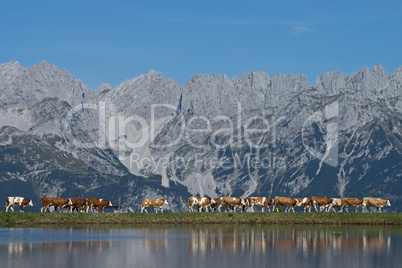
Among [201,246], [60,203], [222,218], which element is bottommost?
[201,246]

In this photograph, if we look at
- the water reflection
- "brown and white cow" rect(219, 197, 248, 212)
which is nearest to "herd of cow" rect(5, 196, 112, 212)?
"brown and white cow" rect(219, 197, 248, 212)

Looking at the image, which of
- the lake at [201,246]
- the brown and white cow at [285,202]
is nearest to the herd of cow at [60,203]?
the lake at [201,246]

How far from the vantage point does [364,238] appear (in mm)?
77750

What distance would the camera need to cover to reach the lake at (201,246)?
57469 millimetres

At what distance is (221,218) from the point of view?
10350 cm

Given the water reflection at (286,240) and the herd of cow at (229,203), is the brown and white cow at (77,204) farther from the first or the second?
the water reflection at (286,240)

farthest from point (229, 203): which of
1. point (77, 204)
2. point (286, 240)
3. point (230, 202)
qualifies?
point (286, 240)

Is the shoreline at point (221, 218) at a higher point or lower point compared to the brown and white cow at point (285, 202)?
lower

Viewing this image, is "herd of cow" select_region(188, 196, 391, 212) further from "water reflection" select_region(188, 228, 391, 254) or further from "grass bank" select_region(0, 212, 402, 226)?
"water reflection" select_region(188, 228, 391, 254)

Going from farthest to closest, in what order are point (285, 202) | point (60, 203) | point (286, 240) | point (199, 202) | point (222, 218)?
point (199, 202) → point (285, 202) → point (60, 203) → point (222, 218) → point (286, 240)

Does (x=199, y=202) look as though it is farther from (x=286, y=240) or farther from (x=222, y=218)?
(x=286, y=240)

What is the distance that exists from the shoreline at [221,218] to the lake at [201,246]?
8141 millimetres

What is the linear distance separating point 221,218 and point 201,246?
34180 mm

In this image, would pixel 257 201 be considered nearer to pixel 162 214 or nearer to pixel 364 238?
pixel 162 214
